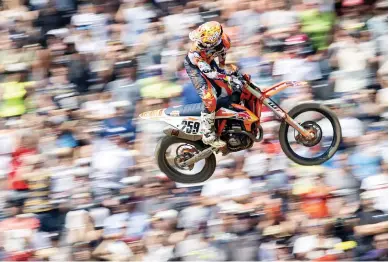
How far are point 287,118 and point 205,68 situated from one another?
1166 mm

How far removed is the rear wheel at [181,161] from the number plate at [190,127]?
0.75ft

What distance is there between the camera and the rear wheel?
373 inches

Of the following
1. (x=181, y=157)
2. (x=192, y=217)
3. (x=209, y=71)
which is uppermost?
(x=209, y=71)

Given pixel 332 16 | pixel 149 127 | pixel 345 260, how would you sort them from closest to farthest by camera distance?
pixel 345 260 → pixel 149 127 → pixel 332 16

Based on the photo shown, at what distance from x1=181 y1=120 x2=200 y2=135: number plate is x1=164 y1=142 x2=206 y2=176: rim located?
30 cm

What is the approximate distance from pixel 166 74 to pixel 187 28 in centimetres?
84

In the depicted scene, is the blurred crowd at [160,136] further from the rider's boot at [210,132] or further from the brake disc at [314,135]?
the rider's boot at [210,132]

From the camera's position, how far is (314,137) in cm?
911

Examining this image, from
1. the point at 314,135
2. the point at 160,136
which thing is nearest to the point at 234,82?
the point at 314,135

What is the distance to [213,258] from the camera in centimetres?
1035

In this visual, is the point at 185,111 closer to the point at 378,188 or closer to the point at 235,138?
the point at 235,138

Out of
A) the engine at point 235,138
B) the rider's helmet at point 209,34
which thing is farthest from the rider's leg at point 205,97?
the rider's helmet at point 209,34

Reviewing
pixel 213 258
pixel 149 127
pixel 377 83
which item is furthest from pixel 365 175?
pixel 149 127

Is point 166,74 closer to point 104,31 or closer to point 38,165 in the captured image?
point 104,31
